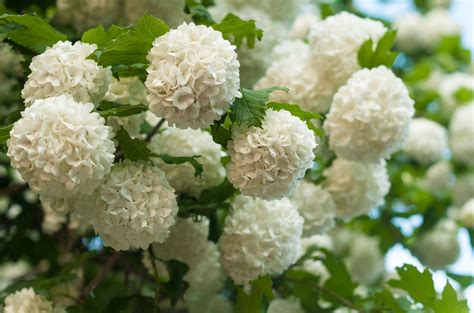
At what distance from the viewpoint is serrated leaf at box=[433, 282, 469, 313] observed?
1.18m

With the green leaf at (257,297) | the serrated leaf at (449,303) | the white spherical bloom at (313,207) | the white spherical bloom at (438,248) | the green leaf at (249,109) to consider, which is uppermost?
the green leaf at (249,109)

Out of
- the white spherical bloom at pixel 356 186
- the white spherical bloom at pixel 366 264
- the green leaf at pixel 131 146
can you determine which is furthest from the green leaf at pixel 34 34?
the white spherical bloom at pixel 366 264

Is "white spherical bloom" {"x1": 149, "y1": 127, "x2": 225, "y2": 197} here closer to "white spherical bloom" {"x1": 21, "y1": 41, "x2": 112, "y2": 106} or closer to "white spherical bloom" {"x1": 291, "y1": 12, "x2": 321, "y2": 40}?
"white spherical bloom" {"x1": 21, "y1": 41, "x2": 112, "y2": 106}

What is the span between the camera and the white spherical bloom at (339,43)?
1.38 m

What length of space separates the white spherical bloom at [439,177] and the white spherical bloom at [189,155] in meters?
0.91

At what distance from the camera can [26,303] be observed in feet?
3.98

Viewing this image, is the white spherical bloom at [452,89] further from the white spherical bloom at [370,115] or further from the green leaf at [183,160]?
the green leaf at [183,160]

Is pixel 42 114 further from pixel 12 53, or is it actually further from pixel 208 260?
pixel 208 260

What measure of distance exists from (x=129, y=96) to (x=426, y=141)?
3.23 ft

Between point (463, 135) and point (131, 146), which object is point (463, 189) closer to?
point (463, 135)

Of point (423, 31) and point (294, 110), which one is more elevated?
point (294, 110)

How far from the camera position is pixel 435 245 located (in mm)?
1960

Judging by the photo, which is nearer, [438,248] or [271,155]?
[271,155]

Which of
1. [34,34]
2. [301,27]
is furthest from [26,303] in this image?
[301,27]
